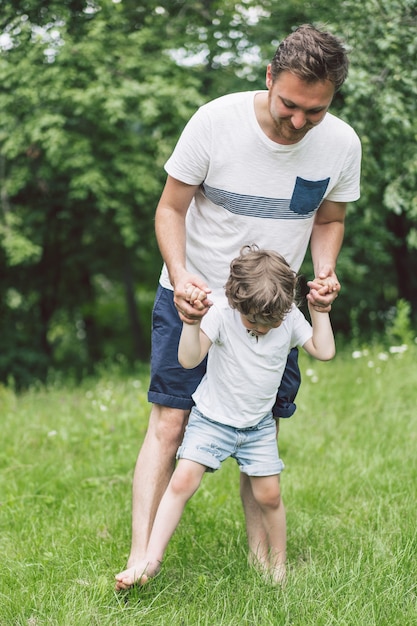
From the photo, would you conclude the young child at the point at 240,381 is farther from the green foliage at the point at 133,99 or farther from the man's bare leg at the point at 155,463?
the green foliage at the point at 133,99

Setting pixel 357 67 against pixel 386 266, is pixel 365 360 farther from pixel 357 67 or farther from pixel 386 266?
pixel 386 266

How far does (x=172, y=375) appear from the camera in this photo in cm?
277

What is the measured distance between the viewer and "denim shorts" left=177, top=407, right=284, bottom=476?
2584 millimetres

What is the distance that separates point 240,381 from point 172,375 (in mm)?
329

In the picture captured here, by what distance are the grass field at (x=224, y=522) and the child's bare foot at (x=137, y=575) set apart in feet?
0.23

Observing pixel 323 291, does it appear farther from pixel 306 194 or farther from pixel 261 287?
pixel 306 194

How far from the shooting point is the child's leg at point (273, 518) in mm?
2668

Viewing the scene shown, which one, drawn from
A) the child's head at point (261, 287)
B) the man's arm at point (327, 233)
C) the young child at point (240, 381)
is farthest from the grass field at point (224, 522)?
the man's arm at point (327, 233)

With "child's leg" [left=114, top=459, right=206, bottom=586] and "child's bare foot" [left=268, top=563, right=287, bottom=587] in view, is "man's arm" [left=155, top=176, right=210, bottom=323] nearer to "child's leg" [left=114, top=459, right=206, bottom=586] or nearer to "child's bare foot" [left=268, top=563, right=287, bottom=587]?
"child's leg" [left=114, top=459, right=206, bottom=586]

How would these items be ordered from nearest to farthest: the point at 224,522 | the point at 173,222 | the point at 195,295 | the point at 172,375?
1. the point at 195,295
2. the point at 173,222
3. the point at 172,375
4. the point at 224,522

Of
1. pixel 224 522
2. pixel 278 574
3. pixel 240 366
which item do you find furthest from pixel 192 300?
pixel 224 522

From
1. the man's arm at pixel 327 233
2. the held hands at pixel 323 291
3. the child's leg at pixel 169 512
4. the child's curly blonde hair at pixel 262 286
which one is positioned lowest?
the child's leg at pixel 169 512

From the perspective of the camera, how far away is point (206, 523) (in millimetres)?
3264

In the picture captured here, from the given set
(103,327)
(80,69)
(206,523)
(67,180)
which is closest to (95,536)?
(206,523)
